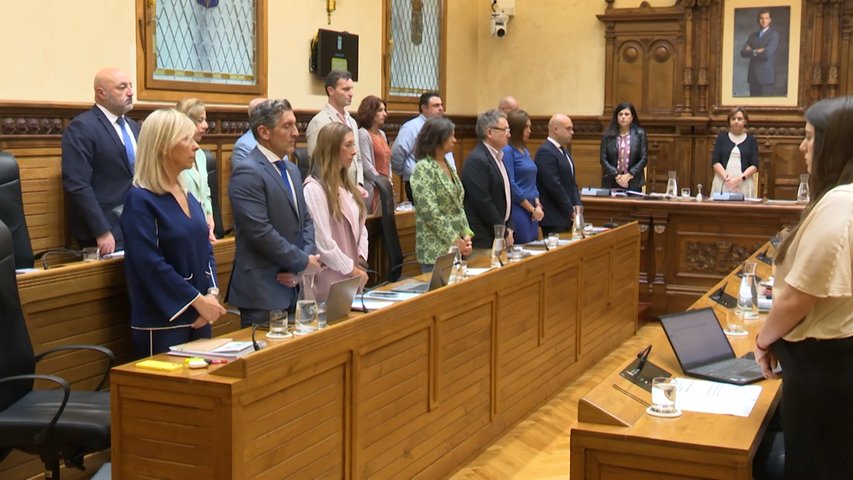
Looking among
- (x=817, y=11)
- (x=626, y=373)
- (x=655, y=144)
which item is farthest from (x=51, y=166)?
(x=817, y=11)

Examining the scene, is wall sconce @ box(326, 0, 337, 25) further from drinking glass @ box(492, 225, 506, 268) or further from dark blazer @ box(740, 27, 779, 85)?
dark blazer @ box(740, 27, 779, 85)

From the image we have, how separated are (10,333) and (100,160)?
194 centimetres

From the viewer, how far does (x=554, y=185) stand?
23.3 feet

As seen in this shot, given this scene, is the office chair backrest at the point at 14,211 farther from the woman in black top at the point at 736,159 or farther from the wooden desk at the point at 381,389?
the woman in black top at the point at 736,159

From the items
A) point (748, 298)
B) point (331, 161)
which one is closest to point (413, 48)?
point (331, 161)

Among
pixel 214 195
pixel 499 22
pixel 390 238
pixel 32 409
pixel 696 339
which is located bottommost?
pixel 32 409

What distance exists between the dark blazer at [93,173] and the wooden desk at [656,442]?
10.5 feet

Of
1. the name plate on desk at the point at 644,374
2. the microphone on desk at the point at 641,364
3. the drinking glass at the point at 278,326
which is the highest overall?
the drinking glass at the point at 278,326

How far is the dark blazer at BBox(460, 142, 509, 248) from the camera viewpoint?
19.9ft

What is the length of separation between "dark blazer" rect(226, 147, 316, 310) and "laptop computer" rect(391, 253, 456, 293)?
0.45 metres

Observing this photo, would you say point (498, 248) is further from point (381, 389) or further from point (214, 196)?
point (214, 196)

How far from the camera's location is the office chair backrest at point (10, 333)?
3486mm

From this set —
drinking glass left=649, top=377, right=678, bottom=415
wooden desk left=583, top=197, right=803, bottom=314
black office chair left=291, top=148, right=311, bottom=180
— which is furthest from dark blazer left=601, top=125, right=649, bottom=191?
drinking glass left=649, top=377, right=678, bottom=415

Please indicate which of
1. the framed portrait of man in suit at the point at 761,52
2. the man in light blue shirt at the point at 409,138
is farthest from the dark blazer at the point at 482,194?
the framed portrait of man in suit at the point at 761,52
